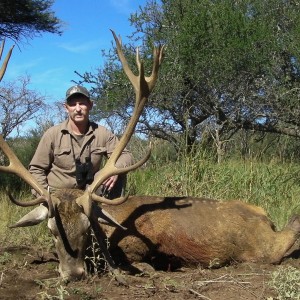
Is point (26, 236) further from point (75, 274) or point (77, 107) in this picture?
point (75, 274)

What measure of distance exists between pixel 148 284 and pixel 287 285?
1.06m

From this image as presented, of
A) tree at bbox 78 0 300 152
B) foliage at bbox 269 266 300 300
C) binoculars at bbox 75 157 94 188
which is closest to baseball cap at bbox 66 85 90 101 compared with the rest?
binoculars at bbox 75 157 94 188

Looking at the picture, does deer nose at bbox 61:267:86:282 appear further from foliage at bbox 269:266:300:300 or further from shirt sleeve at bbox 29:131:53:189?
shirt sleeve at bbox 29:131:53:189

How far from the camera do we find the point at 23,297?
4.21 meters

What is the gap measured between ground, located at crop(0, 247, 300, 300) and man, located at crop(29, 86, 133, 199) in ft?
3.58

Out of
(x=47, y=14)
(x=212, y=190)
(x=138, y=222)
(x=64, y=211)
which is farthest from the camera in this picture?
(x=47, y=14)

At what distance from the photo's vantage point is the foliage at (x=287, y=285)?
3.94 m

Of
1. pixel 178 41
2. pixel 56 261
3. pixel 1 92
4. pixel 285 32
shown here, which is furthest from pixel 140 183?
pixel 1 92

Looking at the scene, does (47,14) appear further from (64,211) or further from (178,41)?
(64,211)

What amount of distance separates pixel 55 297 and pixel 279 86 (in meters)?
13.1

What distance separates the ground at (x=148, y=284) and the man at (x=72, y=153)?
3.58ft

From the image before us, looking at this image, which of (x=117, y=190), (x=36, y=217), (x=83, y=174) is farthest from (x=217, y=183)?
(x=36, y=217)

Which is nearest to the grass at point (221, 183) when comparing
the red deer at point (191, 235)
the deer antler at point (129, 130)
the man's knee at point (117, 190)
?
the man's knee at point (117, 190)

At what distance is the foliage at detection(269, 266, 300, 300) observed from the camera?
155 inches
